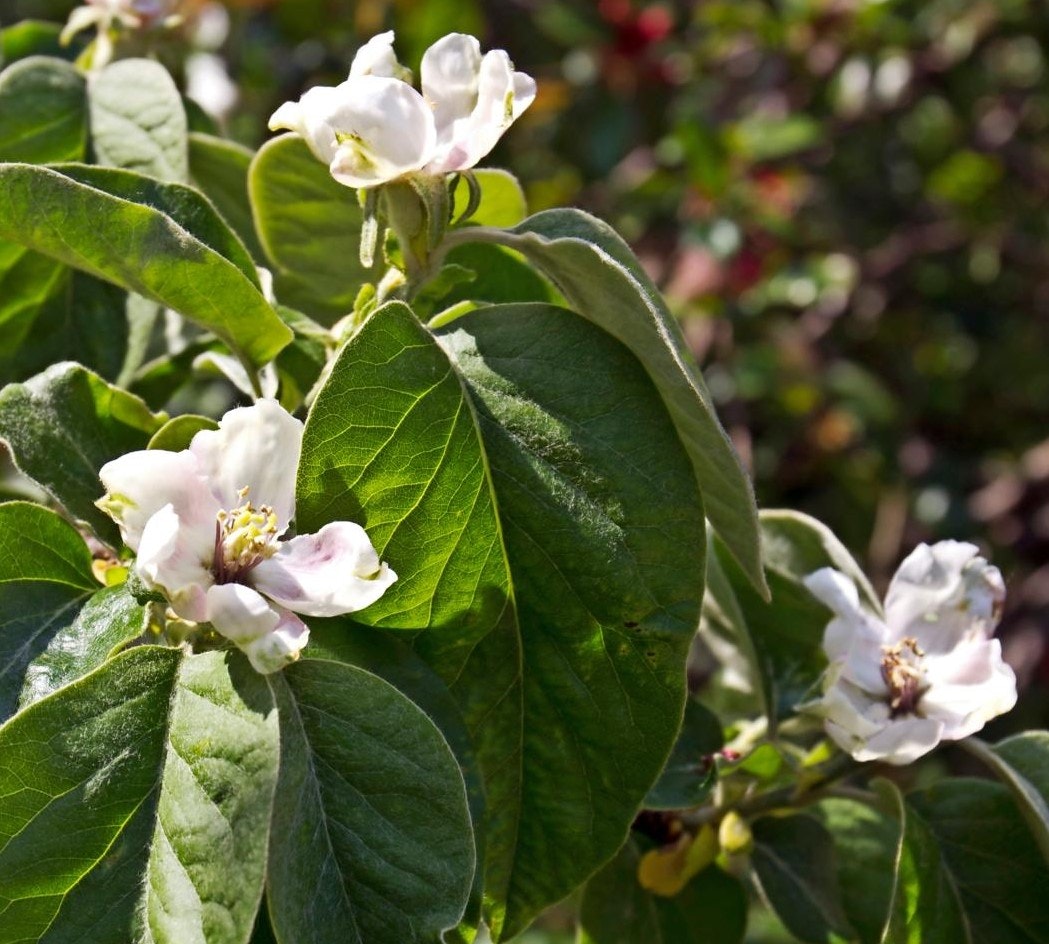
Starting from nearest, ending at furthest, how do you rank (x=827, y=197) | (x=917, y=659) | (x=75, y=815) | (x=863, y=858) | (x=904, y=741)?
(x=75, y=815)
(x=904, y=741)
(x=917, y=659)
(x=863, y=858)
(x=827, y=197)

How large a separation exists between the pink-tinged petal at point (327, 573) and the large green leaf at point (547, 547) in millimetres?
29

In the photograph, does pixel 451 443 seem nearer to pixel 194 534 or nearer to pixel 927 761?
pixel 194 534

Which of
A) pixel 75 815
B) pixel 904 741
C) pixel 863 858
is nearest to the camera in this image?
pixel 75 815

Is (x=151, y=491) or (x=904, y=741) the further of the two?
(x=904, y=741)

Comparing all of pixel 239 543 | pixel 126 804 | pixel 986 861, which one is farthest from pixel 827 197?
pixel 126 804

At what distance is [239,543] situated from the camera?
2.68ft

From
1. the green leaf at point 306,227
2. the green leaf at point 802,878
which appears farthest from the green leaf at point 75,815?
the green leaf at point 802,878

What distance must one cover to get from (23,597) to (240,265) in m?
0.26

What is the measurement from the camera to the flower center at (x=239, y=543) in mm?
813

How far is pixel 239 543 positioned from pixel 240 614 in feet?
0.25

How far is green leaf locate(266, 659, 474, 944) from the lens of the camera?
0.75 m

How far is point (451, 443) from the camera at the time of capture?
845 mm

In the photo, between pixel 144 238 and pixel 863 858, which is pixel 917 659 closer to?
pixel 863 858

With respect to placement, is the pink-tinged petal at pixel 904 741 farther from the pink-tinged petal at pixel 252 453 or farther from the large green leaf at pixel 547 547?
the pink-tinged petal at pixel 252 453
